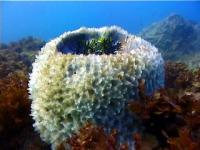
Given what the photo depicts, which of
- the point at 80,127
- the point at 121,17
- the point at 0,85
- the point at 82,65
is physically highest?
the point at 121,17

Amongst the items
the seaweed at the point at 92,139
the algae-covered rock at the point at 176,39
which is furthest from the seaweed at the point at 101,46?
the algae-covered rock at the point at 176,39

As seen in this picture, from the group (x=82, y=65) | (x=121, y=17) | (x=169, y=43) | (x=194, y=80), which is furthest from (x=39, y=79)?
(x=121, y=17)

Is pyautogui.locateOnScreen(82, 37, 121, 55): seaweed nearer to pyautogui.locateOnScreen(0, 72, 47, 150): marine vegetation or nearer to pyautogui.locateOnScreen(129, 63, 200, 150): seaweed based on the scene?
pyautogui.locateOnScreen(0, 72, 47, 150): marine vegetation

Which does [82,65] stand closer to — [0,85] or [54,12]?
[0,85]

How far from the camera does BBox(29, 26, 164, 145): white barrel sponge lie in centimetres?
345

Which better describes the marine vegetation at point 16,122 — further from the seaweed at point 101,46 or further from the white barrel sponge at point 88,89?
the seaweed at point 101,46

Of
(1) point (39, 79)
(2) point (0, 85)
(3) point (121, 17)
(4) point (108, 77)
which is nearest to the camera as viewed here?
(4) point (108, 77)

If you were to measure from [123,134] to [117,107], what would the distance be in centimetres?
33

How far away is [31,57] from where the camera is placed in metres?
11.2

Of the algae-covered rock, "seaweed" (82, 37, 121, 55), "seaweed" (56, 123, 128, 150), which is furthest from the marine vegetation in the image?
the algae-covered rock

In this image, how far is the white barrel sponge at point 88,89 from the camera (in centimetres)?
345

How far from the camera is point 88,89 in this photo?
11.3ft

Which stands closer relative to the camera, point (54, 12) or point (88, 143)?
point (88, 143)

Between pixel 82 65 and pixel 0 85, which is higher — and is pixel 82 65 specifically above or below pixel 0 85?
below
